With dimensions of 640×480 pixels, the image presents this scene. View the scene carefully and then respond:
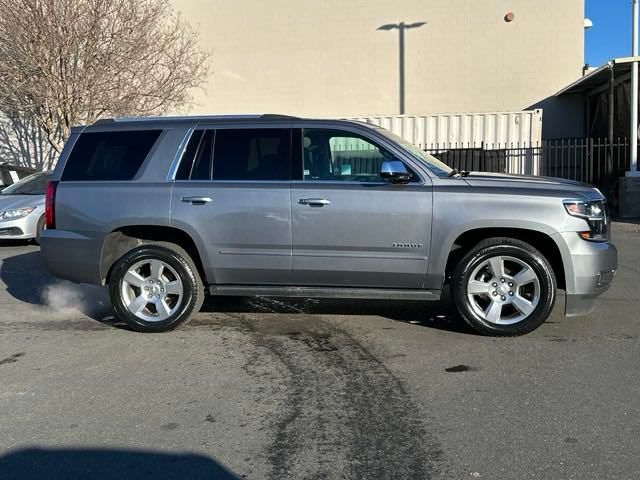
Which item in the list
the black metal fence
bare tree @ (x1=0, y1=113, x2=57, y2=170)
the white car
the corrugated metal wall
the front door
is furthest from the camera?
bare tree @ (x1=0, y1=113, x2=57, y2=170)

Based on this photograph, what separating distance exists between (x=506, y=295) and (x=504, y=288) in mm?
63

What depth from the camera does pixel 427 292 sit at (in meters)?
5.35

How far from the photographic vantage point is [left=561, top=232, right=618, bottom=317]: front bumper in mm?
5059

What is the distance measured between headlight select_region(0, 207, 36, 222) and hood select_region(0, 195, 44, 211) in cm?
7

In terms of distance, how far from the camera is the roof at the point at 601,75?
49.9ft

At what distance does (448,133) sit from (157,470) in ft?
54.6

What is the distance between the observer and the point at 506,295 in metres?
5.27

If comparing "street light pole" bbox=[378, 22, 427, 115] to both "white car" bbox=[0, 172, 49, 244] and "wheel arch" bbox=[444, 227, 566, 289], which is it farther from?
"wheel arch" bbox=[444, 227, 566, 289]

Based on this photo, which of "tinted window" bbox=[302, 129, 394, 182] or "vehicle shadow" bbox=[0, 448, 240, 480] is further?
"tinted window" bbox=[302, 129, 394, 182]

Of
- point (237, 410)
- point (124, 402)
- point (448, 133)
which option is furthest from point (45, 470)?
point (448, 133)

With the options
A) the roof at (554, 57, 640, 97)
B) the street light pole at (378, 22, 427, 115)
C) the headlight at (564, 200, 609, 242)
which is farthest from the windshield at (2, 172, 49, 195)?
the roof at (554, 57, 640, 97)

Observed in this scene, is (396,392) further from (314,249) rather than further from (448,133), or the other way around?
(448,133)

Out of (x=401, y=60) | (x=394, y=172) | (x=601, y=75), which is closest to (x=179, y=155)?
(x=394, y=172)

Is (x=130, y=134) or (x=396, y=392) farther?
(x=130, y=134)
